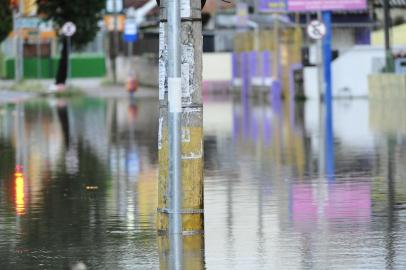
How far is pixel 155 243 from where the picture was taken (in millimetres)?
13039

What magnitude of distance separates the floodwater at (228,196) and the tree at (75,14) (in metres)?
28.6

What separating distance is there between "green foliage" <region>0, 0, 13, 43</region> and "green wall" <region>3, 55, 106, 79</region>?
4.10 metres

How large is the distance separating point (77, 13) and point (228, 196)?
4799 centimetres

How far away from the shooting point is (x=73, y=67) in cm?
8800

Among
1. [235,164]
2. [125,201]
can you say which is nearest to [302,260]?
[125,201]

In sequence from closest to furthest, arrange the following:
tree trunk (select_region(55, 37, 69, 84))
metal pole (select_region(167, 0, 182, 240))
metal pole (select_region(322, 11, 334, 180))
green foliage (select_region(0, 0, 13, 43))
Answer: metal pole (select_region(167, 0, 182, 240))
metal pole (select_region(322, 11, 334, 180))
tree trunk (select_region(55, 37, 69, 84))
green foliage (select_region(0, 0, 13, 43))

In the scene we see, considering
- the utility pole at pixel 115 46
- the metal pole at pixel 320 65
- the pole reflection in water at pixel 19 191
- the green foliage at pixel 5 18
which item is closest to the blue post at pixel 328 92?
the metal pole at pixel 320 65

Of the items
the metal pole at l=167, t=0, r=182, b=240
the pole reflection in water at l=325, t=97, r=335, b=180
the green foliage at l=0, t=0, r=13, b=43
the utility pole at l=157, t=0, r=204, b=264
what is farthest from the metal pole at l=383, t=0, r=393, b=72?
the metal pole at l=167, t=0, r=182, b=240

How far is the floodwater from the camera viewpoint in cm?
1227

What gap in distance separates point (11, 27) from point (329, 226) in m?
64.1

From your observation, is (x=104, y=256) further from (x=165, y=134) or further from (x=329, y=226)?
(x=329, y=226)

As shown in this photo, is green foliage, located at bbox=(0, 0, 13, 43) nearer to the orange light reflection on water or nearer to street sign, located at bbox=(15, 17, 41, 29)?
street sign, located at bbox=(15, 17, 41, 29)

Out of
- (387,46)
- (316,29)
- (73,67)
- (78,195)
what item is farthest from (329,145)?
(73,67)

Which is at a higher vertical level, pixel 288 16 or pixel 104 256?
pixel 288 16
